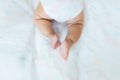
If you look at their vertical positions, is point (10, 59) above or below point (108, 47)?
above

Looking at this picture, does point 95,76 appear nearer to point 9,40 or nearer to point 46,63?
point 46,63

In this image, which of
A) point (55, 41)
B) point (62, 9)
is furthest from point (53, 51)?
point (62, 9)

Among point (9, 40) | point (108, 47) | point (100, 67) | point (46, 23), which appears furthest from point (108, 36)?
point (9, 40)

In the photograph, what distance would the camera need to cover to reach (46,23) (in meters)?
0.99

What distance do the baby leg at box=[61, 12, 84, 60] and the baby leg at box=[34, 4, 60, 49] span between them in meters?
0.05

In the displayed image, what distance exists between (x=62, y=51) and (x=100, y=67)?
0.16 metres

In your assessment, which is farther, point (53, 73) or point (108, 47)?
point (108, 47)

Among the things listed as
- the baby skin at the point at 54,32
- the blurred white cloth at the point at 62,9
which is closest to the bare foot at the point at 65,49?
the baby skin at the point at 54,32

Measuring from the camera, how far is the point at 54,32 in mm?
979

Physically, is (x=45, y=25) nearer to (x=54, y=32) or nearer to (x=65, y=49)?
(x=54, y=32)

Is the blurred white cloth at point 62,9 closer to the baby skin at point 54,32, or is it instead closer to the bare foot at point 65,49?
the baby skin at point 54,32

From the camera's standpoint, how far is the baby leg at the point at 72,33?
88 cm

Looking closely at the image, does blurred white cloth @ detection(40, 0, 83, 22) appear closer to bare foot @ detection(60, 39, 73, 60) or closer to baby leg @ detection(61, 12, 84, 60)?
baby leg @ detection(61, 12, 84, 60)

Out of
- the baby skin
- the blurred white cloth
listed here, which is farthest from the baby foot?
the blurred white cloth
